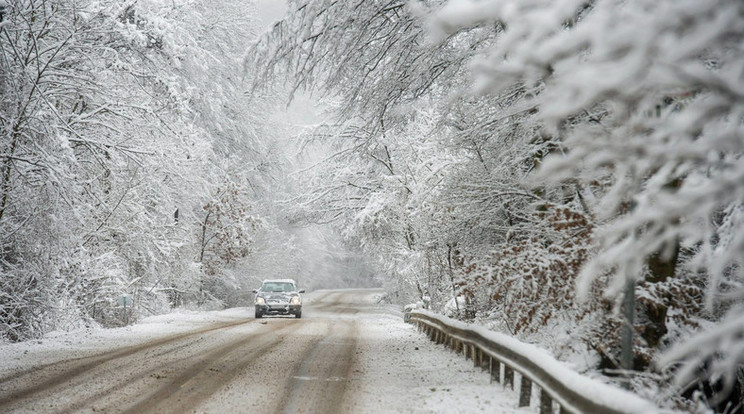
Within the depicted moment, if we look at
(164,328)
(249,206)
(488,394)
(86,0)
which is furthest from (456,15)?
(249,206)

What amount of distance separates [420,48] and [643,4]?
7.74 metres

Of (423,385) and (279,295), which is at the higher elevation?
(279,295)

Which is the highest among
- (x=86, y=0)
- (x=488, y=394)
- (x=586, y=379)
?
(x=86, y=0)

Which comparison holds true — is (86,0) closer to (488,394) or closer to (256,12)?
(488,394)

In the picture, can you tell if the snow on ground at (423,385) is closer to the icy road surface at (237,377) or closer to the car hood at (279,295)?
the icy road surface at (237,377)

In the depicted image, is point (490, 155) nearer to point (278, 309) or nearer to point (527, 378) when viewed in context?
point (527, 378)

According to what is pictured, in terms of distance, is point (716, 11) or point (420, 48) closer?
point (716, 11)

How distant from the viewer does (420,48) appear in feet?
33.0

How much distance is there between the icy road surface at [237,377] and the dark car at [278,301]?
10.2 meters

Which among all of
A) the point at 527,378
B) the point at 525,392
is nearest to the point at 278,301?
the point at 525,392

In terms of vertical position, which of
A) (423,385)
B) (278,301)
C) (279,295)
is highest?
(279,295)

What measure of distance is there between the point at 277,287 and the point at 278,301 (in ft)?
3.52

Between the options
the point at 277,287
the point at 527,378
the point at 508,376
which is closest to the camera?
the point at 527,378

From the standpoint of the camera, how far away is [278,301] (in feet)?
83.4
